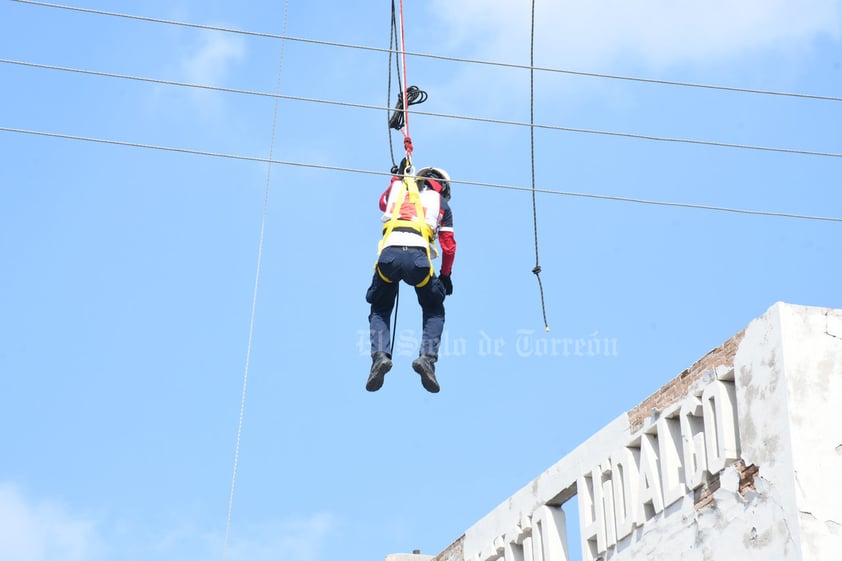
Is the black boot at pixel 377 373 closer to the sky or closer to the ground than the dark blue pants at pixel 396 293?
closer to the ground

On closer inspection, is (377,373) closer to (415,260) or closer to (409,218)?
(415,260)

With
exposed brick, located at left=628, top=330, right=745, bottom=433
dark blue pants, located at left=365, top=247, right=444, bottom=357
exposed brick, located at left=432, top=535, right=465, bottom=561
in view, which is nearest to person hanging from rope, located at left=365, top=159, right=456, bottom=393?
dark blue pants, located at left=365, top=247, right=444, bottom=357

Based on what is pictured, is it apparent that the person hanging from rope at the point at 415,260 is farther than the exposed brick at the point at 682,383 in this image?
No

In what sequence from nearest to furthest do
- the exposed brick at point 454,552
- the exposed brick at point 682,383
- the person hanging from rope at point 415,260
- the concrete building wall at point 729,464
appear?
1. the concrete building wall at point 729,464
2. the person hanging from rope at point 415,260
3. the exposed brick at point 682,383
4. the exposed brick at point 454,552

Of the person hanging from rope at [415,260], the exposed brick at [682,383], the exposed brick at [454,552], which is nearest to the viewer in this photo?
the person hanging from rope at [415,260]

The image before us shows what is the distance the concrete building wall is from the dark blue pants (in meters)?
2.48

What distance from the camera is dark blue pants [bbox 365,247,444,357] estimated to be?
12797mm

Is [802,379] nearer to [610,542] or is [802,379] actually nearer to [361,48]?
[610,542]

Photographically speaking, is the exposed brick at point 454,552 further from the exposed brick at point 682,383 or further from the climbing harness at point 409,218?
the climbing harness at point 409,218

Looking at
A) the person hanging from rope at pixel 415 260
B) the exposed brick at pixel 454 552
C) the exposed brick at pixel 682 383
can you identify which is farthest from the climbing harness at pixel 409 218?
the exposed brick at pixel 454 552

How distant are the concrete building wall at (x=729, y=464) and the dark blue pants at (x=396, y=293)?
2.48 m

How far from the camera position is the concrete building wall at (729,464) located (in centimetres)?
1237

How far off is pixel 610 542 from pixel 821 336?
3.37 metres

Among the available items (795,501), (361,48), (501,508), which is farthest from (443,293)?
(501,508)
